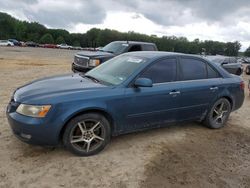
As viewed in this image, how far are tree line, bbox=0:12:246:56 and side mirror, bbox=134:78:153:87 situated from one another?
88.5m

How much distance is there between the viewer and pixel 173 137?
5.27 meters

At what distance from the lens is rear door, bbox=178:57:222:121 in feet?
17.1

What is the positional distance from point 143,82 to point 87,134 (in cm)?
116

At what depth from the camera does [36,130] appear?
3.84 m

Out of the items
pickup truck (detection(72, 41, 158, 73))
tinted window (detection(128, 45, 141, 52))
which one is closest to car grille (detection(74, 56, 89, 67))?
pickup truck (detection(72, 41, 158, 73))

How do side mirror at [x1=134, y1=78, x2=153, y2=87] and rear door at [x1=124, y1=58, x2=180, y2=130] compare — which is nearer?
side mirror at [x1=134, y1=78, x2=153, y2=87]

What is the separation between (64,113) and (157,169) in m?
1.50

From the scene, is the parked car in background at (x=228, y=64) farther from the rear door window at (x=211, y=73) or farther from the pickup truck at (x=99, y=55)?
the rear door window at (x=211, y=73)

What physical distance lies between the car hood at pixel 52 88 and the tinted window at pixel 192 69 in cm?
167

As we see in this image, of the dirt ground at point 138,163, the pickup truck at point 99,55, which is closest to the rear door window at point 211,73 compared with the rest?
the dirt ground at point 138,163

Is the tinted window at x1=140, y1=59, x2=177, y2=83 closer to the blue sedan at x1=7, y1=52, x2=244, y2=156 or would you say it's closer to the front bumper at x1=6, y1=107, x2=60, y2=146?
the blue sedan at x1=7, y1=52, x2=244, y2=156

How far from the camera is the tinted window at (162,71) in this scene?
482cm

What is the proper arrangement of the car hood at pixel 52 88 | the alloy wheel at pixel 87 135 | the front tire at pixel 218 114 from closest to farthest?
the car hood at pixel 52 88
the alloy wheel at pixel 87 135
the front tire at pixel 218 114

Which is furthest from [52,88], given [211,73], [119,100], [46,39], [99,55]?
[46,39]
